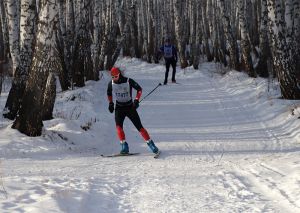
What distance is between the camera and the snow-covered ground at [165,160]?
18.2 feet


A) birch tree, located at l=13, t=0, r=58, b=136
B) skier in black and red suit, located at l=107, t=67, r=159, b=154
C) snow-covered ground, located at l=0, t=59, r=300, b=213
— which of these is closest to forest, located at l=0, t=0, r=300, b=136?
birch tree, located at l=13, t=0, r=58, b=136

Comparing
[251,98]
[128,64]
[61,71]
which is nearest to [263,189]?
[251,98]

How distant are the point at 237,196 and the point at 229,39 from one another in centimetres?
1599

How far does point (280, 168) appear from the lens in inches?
276

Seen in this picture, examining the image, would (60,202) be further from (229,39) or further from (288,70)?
(229,39)

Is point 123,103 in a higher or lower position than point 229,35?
lower

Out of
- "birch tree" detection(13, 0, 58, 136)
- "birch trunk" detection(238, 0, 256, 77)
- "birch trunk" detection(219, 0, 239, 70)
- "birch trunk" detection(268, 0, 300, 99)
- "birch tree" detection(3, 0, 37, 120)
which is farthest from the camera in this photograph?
"birch trunk" detection(219, 0, 239, 70)

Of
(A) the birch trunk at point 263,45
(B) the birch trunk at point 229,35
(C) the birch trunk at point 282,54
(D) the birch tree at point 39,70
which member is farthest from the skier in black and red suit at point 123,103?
(B) the birch trunk at point 229,35

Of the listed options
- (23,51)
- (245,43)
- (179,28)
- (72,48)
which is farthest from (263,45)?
(23,51)

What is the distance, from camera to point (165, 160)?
8203 millimetres

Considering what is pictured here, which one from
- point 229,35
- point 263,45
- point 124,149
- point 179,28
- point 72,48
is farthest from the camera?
point 179,28

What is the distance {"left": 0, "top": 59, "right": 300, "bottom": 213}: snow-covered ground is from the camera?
18.2ft

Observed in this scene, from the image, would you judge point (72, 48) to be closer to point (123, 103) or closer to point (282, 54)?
point (282, 54)

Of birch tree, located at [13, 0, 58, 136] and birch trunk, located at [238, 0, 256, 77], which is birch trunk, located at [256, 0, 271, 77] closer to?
birch trunk, located at [238, 0, 256, 77]
